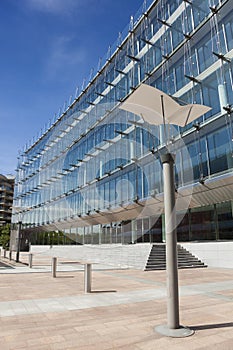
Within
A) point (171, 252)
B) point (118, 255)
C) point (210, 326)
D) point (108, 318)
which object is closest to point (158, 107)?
point (171, 252)

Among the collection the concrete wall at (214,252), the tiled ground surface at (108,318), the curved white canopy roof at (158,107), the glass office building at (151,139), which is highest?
the glass office building at (151,139)

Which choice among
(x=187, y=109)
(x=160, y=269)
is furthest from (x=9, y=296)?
(x=160, y=269)

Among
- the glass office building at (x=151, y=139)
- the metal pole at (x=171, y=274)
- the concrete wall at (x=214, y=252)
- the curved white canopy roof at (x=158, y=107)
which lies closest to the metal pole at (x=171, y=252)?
the metal pole at (x=171, y=274)

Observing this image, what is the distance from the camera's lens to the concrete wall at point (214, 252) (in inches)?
731

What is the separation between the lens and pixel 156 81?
2659 cm

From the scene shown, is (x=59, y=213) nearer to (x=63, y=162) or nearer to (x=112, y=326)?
(x=63, y=162)

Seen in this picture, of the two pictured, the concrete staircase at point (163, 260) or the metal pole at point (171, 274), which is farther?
the concrete staircase at point (163, 260)

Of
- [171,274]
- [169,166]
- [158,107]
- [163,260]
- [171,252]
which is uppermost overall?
[158,107]

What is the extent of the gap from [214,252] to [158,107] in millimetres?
15617

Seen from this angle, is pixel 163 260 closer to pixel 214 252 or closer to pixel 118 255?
pixel 214 252

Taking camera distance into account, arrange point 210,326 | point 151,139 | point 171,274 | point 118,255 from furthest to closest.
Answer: point 151,139, point 118,255, point 210,326, point 171,274

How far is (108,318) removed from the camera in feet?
20.8

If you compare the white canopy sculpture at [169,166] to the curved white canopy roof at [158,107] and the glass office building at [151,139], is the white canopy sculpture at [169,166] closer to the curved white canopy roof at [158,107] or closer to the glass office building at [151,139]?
the curved white canopy roof at [158,107]

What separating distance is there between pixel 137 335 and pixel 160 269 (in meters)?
13.3
